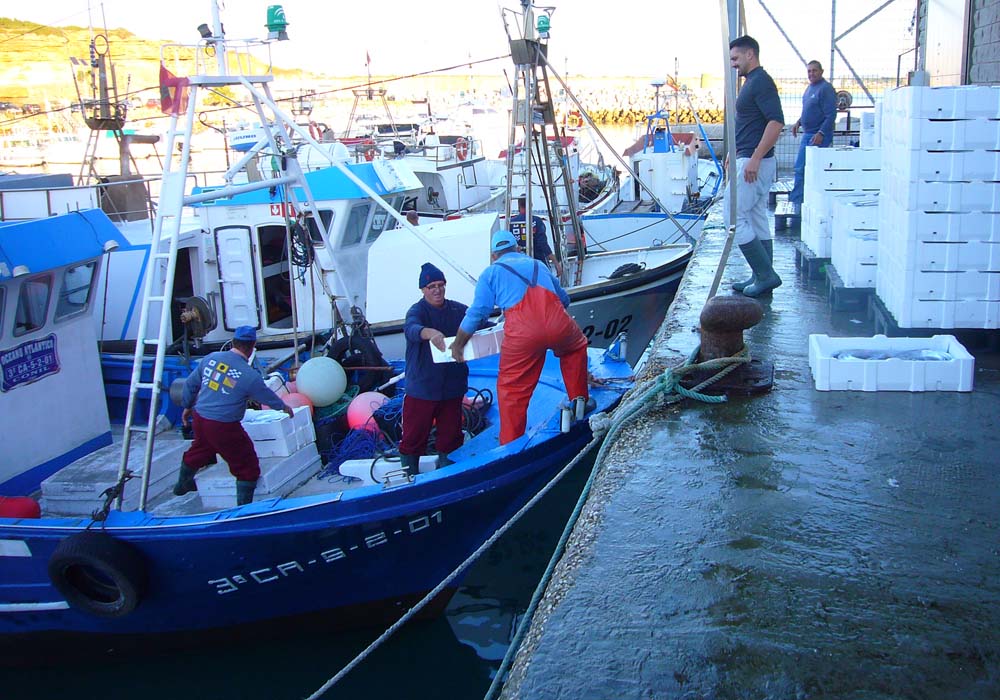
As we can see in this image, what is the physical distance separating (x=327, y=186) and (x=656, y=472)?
709 cm

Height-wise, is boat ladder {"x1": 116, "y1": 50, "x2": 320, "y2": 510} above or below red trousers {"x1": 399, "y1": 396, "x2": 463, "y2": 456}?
above

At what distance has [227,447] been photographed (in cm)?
563

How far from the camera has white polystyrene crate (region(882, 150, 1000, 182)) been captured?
4691 mm

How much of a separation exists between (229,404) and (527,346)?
6.26 feet

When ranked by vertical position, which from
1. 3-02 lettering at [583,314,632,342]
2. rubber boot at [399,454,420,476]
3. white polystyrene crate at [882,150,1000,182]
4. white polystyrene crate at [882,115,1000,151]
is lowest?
3-02 lettering at [583,314,632,342]

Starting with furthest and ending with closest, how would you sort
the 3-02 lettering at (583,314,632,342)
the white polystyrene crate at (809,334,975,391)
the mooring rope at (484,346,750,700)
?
→ the 3-02 lettering at (583,314,632,342) → the white polystyrene crate at (809,334,975,391) → the mooring rope at (484,346,750,700)

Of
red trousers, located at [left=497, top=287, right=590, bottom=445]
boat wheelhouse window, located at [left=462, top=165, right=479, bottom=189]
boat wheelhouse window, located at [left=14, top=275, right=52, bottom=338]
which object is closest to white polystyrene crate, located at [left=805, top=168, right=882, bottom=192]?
red trousers, located at [left=497, top=287, right=590, bottom=445]

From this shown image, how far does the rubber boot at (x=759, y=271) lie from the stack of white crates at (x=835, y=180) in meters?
1.09

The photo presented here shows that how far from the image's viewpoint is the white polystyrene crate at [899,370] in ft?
14.6

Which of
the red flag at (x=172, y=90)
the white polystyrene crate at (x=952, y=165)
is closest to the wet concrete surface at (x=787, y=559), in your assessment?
the white polystyrene crate at (x=952, y=165)

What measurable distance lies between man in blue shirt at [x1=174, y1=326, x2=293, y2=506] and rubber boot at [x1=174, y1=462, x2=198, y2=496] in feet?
0.67

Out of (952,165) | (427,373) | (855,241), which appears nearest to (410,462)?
(427,373)

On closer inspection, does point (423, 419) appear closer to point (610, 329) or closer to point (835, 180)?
point (835, 180)

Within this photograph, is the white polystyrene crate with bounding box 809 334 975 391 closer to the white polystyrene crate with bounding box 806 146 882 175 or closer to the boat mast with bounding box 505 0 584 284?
the white polystyrene crate with bounding box 806 146 882 175
